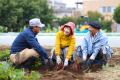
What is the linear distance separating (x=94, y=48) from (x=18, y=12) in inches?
1023

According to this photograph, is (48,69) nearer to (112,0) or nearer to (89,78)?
(89,78)

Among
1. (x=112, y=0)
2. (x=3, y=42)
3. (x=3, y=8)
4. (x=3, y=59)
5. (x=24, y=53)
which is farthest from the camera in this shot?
(x=112, y=0)

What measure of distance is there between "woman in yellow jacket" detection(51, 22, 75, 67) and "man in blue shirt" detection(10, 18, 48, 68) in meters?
0.25

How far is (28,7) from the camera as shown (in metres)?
36.6

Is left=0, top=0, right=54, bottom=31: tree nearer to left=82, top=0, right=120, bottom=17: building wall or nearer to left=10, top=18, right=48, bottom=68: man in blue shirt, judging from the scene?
left=10, top=18, right=48, bottom=68: man in blue shirt

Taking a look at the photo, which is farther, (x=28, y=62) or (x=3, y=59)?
(x=3, y=59)

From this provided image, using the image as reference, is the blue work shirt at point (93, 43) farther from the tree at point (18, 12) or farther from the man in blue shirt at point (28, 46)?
the tree at point (18, 12)

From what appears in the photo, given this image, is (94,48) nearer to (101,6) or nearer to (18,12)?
(18,12)

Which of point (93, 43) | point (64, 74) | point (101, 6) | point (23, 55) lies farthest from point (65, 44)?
point (101, 6)

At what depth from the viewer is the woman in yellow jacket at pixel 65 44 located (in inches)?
338

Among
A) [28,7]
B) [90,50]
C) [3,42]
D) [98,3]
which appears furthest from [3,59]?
[98,3]

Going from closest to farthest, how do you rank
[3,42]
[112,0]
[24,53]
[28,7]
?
[24,53] → [3,42] → [28,7] → [112,0]

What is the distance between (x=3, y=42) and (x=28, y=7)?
70.1ft

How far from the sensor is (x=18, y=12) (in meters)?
34.4
